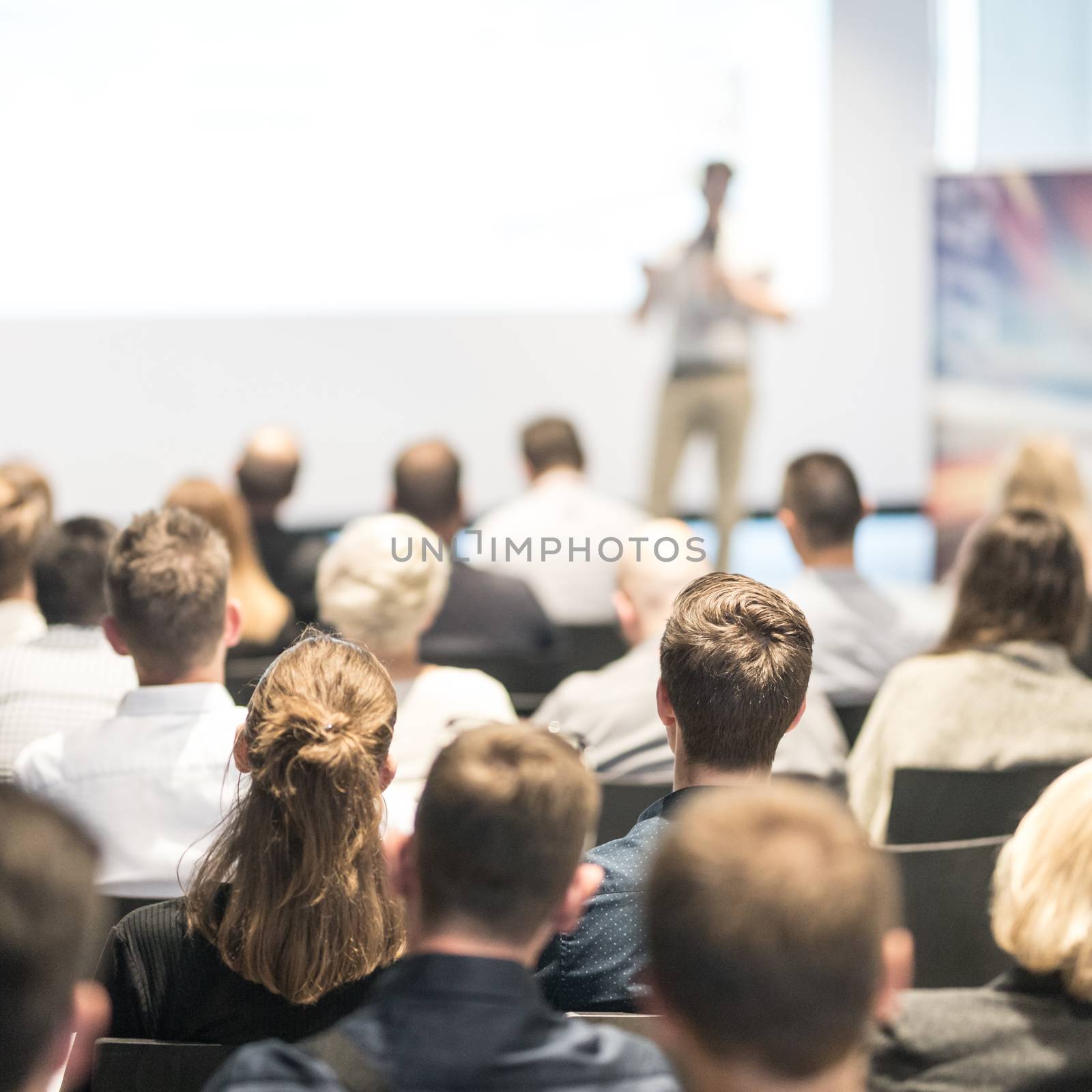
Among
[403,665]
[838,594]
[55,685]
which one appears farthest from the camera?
[838,594]

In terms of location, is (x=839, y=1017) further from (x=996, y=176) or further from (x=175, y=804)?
(x=996, y=176)

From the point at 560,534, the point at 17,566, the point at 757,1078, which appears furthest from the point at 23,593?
the point at 757,1078

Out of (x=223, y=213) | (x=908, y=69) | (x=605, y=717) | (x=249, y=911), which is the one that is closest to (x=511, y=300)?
(x=223, y=213)

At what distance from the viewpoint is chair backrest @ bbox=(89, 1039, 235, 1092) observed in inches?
50.9

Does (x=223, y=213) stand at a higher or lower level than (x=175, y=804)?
higher

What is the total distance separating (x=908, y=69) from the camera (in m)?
7.89

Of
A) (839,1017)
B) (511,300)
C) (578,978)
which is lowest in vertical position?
(578,978)

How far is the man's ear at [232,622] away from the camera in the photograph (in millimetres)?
2314

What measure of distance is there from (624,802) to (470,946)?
1157 millimetres

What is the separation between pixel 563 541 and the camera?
4254mm

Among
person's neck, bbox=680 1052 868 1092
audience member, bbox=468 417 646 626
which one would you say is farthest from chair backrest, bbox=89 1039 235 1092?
audience member, bbox=468 417 646 626

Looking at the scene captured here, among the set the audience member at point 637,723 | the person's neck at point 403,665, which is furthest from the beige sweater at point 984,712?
the person's neck at point 403,665

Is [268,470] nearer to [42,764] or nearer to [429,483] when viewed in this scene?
[429,483]

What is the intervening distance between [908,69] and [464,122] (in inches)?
106
